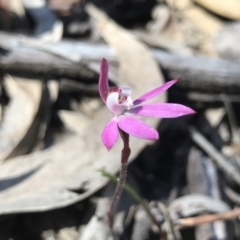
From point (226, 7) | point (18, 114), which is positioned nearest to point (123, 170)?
point (18, 114)

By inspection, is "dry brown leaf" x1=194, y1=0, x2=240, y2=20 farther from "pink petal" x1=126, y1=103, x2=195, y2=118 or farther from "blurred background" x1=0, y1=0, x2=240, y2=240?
"pink petal" x1=126, y1=103, x2=195, y2=118

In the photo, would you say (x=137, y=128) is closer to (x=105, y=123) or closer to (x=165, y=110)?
(x=165, y=110)

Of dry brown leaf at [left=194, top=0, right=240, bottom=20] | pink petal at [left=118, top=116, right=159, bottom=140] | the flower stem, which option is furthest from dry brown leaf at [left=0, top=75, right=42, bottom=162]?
dry brown leaf at [left=194, top=0, right=240, bottom=20]

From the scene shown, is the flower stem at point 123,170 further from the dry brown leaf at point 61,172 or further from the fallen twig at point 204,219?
the fallen twig at point 204,219

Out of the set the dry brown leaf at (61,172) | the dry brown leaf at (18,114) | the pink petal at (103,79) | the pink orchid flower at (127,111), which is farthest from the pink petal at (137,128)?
the dry brown leaf at (18,114)

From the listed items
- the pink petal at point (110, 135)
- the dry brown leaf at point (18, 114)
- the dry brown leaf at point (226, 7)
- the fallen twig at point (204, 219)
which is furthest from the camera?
the dry brown leaf at point (226, 7)

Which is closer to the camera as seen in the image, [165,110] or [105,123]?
[165,110]
